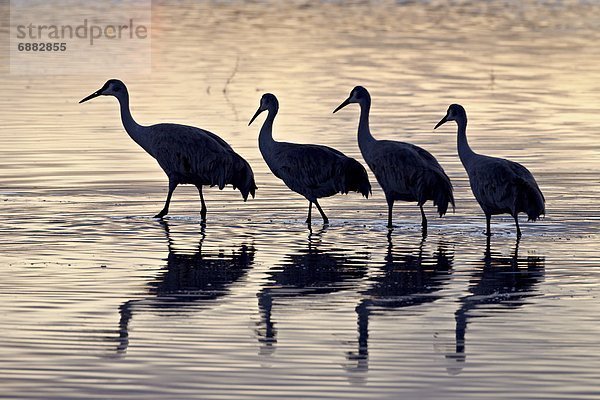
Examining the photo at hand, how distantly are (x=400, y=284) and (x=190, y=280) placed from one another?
1770mm

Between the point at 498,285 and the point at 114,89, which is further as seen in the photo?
the point at 114,89

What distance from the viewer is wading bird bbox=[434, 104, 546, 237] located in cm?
1652

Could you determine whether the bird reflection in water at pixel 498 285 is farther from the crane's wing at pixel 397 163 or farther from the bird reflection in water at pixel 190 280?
the bird reflection in water at pixel 190 280

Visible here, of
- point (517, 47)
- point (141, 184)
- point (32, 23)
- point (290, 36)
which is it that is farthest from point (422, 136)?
point (32, 23)

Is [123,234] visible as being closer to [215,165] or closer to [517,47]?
[215,165]

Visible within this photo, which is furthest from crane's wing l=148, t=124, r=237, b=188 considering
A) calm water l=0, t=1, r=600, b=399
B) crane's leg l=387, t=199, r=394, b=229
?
crane's leg l=387, t=199, r=394, b=229

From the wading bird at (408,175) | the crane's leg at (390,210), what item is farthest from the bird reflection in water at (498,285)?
the crane's leg at (390,210)

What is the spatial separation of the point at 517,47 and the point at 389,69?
23.0 ft

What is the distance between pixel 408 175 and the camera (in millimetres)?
17547

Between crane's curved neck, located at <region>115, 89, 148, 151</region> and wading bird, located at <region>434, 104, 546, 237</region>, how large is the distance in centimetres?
428

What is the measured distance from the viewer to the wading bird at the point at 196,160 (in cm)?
1855

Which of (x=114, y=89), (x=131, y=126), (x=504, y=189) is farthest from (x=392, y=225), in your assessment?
(x=114, y=89)

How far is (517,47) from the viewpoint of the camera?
135 ft

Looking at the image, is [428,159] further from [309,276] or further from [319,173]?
[309,276]
